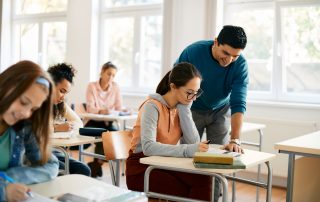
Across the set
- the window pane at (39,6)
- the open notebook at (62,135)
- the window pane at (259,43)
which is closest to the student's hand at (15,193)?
the open notebook at (62,135)

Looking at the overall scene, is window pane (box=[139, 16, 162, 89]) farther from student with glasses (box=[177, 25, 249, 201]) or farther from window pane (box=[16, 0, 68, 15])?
student with glasses (box=[177, 25, 249, 201])

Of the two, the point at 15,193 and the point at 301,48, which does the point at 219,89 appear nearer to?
the point at 15,193

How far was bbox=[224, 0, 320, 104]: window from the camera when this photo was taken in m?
4.20

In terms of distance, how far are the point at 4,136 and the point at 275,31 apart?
3.59 metres

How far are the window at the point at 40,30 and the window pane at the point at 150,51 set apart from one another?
1.52 metres

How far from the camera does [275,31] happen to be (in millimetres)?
4355

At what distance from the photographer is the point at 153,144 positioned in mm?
2000

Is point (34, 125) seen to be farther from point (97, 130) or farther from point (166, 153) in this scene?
point (97, 130)

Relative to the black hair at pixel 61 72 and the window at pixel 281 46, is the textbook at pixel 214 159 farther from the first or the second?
the window at pixel 281 46

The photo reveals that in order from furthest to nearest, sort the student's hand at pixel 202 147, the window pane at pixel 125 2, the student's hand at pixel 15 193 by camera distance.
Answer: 1. the window pane at pixel 125 2
2. the student's hand at pixel 202 147
3. the student's hand at pixel 15 193

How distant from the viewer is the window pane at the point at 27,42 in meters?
6.77

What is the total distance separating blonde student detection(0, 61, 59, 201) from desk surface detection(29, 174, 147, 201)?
0.04 meters

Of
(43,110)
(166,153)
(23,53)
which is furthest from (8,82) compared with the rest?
(23,53)

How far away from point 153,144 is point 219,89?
28.9 inches
